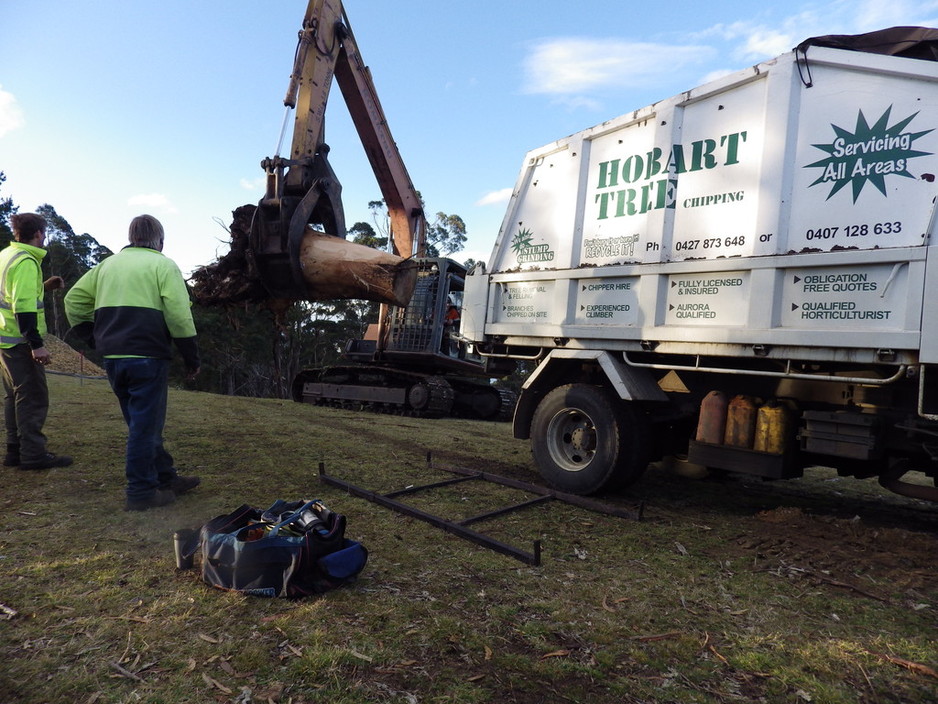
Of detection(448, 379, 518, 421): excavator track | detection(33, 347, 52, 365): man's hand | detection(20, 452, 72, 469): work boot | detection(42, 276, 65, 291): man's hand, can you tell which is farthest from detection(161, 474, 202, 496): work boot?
detection(448, 379, 518, 421): excavator track

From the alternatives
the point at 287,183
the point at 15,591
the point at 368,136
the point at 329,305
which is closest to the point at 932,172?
the point at 15,591

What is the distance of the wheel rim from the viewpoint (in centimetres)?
522

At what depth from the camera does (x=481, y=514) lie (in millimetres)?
4117

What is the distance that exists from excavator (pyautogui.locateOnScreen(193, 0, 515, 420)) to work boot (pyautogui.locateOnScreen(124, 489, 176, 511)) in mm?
3166

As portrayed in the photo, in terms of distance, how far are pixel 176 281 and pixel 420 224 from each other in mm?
6766

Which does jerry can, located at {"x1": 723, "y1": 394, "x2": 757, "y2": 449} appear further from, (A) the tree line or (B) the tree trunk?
(A) the tree line

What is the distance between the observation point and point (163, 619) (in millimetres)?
2389

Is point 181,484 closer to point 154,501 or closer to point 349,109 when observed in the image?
→ point 154,501

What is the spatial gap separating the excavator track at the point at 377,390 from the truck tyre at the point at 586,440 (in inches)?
249

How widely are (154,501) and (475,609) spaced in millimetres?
2396

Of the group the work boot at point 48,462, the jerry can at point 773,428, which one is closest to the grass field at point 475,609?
the work boot at point 48,462

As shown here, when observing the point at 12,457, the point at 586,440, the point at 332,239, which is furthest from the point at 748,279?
the point at 12,457

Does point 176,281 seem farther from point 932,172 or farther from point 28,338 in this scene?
point 932,172

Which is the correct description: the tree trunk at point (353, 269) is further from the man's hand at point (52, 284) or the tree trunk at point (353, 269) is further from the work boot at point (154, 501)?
the work boot at point (154, 501)
